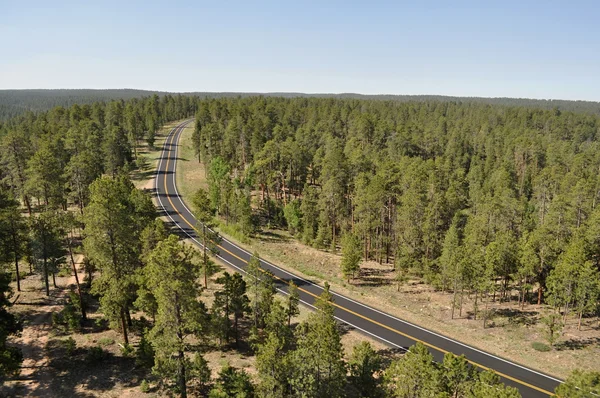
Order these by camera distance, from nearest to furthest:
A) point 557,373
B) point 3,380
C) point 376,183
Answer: point 3,380 → point 557,373 → point 376,183

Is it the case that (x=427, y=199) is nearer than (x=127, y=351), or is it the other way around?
(x=127, y=351)

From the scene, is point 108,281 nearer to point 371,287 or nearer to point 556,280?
point 371,287

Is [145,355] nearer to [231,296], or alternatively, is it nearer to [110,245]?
[231,296]

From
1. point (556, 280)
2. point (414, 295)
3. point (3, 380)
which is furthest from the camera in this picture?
point (414, 295)

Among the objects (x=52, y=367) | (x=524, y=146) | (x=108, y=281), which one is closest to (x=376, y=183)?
(x=108, y=281)

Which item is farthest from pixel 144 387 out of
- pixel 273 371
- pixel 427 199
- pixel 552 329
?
pixel 427 199

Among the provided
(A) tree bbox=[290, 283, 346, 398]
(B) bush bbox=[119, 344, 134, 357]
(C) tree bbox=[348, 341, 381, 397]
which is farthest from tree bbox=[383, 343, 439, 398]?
(B) bush bbox=[119, 344, 134, 357]
